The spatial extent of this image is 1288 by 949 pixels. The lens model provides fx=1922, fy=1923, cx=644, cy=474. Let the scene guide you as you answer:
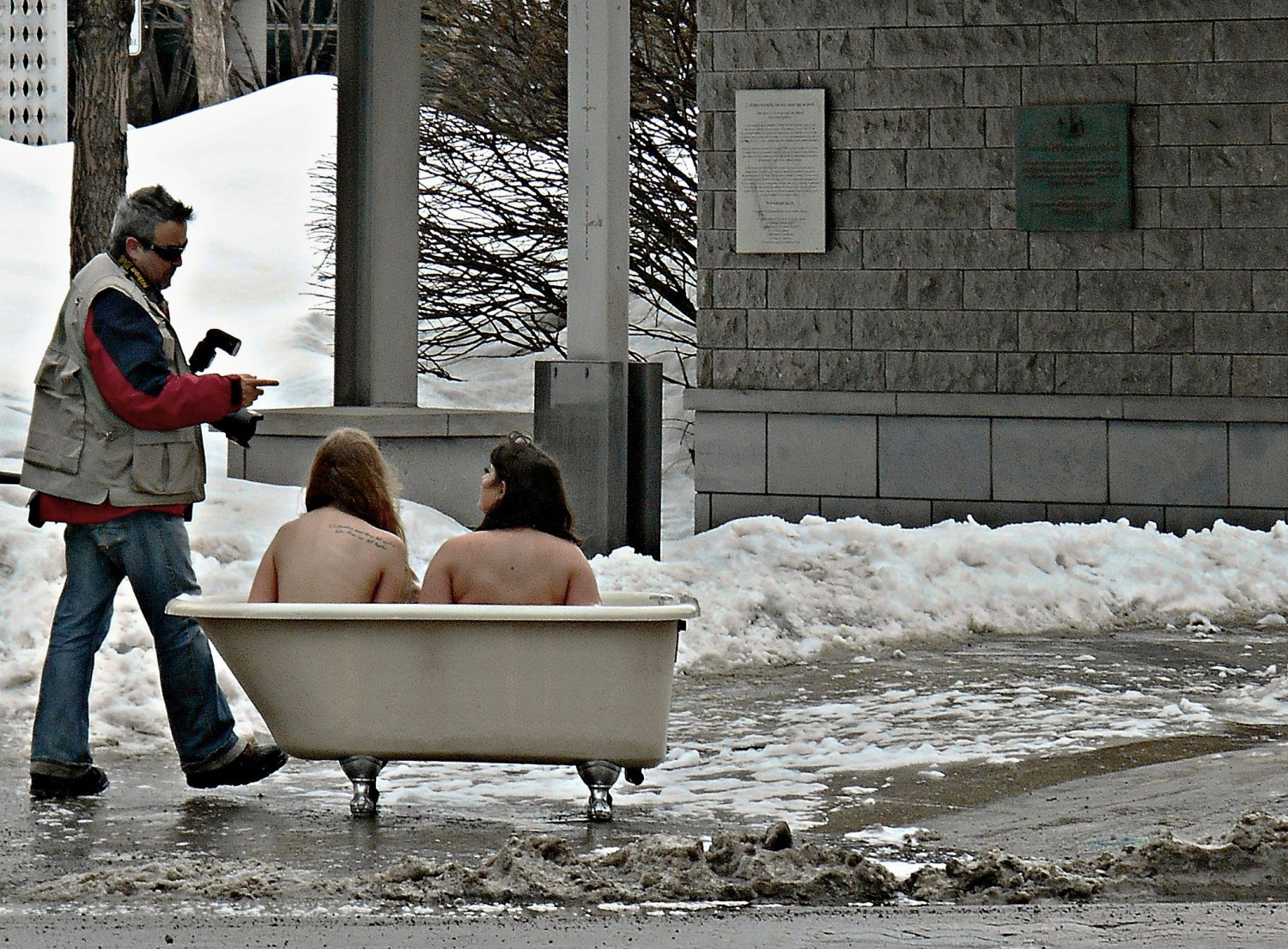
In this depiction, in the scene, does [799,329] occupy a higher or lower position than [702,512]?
higher

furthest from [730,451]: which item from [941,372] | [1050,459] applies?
[1050,459]

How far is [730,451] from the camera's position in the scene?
11.7m

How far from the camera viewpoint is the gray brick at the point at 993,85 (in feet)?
37.1

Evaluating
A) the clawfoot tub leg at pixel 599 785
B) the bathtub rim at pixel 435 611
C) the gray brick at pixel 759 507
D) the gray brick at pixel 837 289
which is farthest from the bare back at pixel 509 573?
the gray brick at pixel 837 289

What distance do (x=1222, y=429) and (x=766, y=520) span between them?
111 inches

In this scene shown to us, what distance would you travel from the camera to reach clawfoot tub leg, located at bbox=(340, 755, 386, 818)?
18.1 ft

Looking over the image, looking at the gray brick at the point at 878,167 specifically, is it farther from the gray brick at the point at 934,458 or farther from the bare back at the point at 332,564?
the bare back at the point at 332,564

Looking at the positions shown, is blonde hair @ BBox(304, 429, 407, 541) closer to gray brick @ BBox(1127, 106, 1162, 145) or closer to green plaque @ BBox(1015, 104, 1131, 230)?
green plaque @ BBox(1015, 104, 1131, 230)

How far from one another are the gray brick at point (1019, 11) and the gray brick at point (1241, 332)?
194 centimetres

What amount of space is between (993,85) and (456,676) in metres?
7.09

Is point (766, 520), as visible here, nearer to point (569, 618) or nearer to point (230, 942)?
point (569, 618)

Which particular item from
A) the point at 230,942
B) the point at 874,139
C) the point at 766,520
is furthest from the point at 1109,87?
the point at 230,942

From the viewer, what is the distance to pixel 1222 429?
1122cm

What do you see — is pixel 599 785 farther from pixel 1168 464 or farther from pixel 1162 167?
pixel 1162 167
